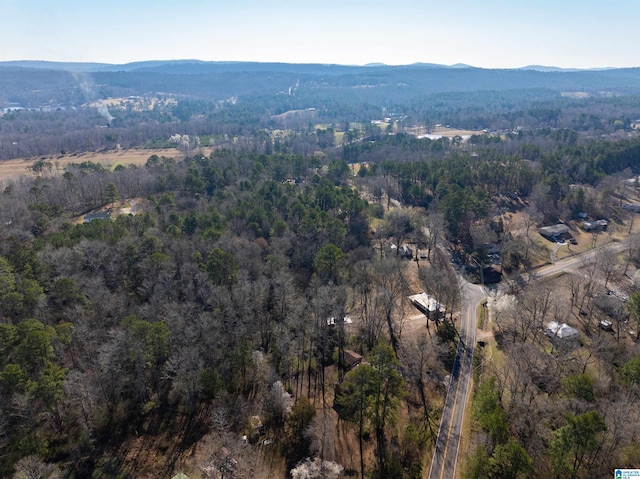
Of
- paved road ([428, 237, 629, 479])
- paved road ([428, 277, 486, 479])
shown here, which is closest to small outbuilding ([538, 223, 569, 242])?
paved road ([428, 237, 629, 479])

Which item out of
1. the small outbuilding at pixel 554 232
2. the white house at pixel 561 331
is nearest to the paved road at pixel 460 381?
the white house at pixel 561 331

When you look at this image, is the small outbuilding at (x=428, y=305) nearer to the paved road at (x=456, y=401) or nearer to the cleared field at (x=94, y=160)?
the paved road at (x=456, y=401)

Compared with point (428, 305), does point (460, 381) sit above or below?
below

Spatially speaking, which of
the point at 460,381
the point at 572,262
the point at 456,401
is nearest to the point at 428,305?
the point at 460,381

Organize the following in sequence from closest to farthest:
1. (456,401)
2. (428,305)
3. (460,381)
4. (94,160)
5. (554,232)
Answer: (456,401) → (460,381) → (428,305) → (554,232) → (94,160)

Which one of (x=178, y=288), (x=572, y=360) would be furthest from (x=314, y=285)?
(x=572, y=360)

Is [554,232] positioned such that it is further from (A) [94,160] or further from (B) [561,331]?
(A) [94,160]

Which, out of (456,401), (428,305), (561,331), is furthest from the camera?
(428,305)
